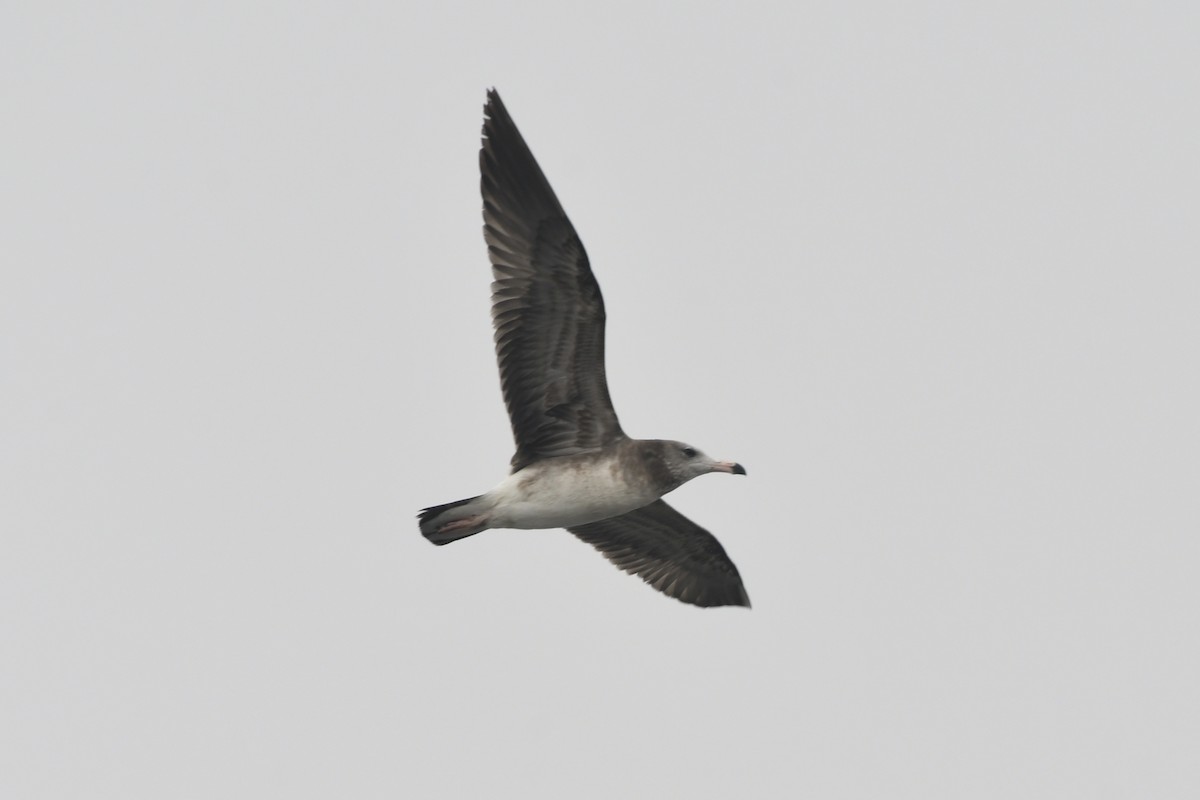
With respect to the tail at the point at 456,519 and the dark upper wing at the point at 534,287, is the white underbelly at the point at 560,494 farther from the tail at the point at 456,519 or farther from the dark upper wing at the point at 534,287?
the dark upper wing at the point at 534,287

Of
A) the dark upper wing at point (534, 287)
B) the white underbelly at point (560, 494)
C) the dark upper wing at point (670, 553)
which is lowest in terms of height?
the dark upper wing at point (670, 553)

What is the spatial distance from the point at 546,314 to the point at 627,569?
4.12 meters

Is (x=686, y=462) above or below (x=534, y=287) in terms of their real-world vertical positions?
below

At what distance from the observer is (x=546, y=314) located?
1505cm

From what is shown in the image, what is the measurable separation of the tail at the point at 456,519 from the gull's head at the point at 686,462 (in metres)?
1.70

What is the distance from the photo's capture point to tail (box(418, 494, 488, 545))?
1543cm

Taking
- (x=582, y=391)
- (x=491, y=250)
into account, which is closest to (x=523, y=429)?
(x=582, y=391)

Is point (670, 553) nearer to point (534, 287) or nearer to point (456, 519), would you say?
point (456, 519)

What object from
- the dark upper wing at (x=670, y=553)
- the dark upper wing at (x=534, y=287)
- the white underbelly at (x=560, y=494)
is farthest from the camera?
the dark upper wing at (x=670, y=553)

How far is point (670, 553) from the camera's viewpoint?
1819 centimetres

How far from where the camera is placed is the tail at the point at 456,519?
50.6 feet

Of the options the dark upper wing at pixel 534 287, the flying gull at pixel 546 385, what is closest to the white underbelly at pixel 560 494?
the flying gull at pixel 546 385

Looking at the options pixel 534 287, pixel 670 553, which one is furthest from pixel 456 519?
pixel 670 553

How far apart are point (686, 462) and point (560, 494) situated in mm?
1166
